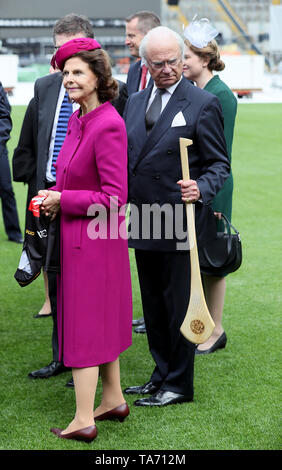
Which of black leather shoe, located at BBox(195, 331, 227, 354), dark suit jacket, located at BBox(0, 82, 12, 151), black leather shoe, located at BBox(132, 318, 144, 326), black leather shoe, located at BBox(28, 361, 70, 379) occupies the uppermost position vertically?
dark suit jacket, located at BBox(0, 82, 12, 151)

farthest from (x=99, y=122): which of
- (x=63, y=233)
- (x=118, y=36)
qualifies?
(x=118, y=36)

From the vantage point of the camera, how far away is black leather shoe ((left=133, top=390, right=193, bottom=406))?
3695 mm

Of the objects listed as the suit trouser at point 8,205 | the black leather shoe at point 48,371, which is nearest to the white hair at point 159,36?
the black leather shoe at point 48,371

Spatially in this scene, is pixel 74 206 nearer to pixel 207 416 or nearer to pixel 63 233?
pixel 63 233

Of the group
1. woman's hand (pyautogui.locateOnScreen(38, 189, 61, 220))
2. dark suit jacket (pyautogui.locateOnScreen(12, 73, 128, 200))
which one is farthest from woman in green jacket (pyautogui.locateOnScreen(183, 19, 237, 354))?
woman's hand (pyautogui.locateOnScreen(38, 189, 61, 220))

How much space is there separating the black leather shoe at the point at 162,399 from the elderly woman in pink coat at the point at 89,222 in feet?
1.55

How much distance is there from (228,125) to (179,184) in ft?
3.03

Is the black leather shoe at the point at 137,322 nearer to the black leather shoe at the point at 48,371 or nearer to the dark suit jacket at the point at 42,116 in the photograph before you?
the black leather shoe at the point at 48,371

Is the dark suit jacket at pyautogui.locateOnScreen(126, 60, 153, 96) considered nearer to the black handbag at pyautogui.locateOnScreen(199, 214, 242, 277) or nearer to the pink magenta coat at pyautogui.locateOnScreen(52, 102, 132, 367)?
the black handbag at pyautogui.locateOnScreen(199, 214, 242, 277)

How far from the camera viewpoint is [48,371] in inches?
164

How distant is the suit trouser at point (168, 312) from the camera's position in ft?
11.8

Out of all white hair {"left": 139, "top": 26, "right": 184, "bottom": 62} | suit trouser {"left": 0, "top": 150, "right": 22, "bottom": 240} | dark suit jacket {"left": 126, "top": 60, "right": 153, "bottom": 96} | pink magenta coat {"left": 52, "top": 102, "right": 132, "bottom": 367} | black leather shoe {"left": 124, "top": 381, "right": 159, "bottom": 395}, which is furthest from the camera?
suit trouser {"left": 0, "top": 150, "right": 22, "bottom": 240}

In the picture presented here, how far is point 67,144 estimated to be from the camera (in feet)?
10.6

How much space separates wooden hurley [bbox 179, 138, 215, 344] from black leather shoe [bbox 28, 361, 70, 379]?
3.46 feet
